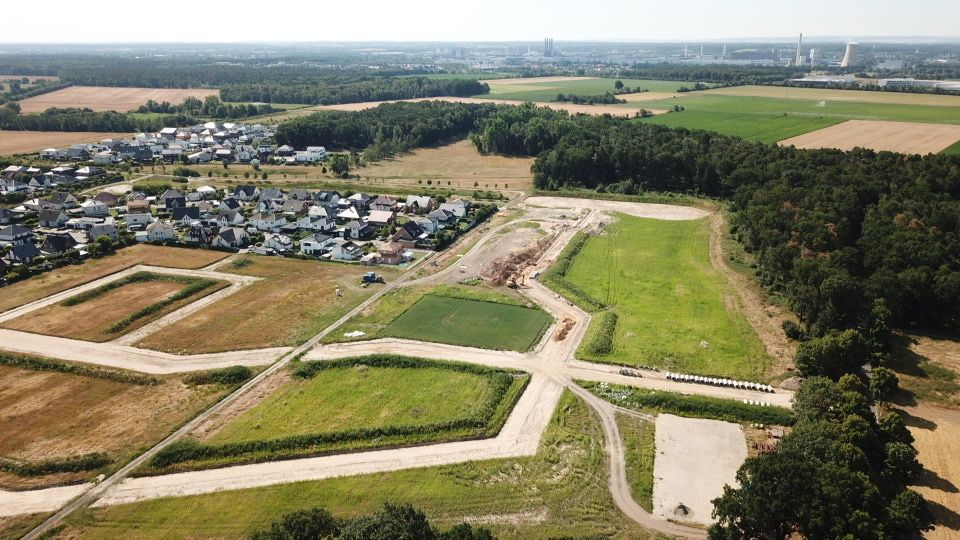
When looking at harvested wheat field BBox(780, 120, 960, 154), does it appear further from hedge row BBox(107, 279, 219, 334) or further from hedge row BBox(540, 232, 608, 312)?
hedge row BBox(107, 279, 219, 334)

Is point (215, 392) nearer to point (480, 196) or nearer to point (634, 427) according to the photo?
point (634, 427)

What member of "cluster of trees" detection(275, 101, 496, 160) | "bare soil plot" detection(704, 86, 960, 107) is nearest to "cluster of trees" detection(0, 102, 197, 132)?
"cluster of trees" detection(275, 101, 496, 160)

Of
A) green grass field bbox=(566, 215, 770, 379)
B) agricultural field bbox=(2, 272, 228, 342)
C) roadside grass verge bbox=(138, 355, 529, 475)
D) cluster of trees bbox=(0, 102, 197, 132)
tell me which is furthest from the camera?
cluster of trees bbox=(0, 102, 197, 132)

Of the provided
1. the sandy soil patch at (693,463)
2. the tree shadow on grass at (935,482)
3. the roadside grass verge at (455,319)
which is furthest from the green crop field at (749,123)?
the tree shadow on grass at (935,482)

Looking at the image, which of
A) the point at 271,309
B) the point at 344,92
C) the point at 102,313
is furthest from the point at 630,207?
the point at 344,92

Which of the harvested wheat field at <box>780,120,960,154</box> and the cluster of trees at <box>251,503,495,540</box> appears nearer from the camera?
the cluster of trees at <box>251,503,495,540</box>

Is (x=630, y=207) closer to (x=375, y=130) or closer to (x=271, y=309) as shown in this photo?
(x=271, y=309)
